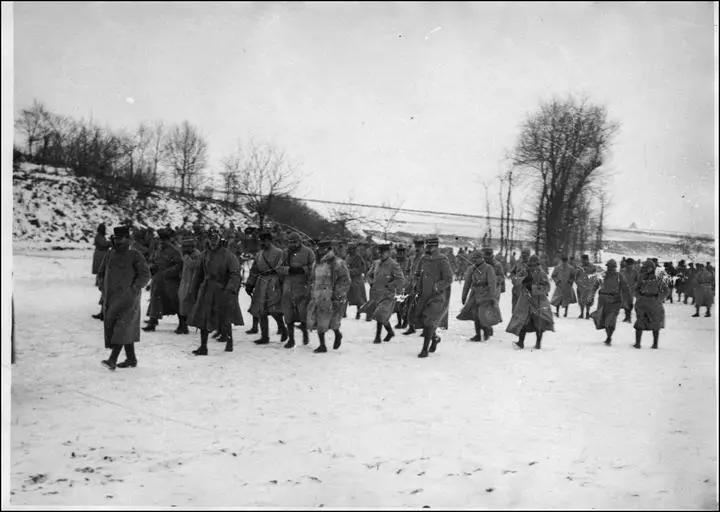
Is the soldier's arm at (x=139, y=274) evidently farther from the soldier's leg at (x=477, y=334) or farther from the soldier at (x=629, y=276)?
the soldier at (x=629, y=276)

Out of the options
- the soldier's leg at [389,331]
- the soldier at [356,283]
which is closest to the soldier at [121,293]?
the soldier's leg at [389,331]

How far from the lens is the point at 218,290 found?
8359mm

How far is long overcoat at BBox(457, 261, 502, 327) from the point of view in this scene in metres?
11.2

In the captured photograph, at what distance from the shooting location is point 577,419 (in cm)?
555

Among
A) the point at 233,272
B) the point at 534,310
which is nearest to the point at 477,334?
the point at 534,310

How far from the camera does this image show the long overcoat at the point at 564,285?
1711cm

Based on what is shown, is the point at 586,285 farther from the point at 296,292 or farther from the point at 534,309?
the point at 296,292

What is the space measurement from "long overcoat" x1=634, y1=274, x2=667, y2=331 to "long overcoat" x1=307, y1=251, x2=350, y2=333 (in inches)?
220

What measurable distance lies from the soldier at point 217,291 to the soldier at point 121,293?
1225mm

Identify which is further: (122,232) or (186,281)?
(186,281)

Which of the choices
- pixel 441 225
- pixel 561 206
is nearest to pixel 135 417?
pixel 561 206

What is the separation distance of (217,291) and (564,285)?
11969 mm

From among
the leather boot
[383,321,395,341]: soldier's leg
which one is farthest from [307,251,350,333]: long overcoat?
[383,321,395,341]: soldier's leg

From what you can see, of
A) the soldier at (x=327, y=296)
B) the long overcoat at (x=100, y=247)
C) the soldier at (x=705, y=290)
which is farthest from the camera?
the soldier at (x=705, y=290)
